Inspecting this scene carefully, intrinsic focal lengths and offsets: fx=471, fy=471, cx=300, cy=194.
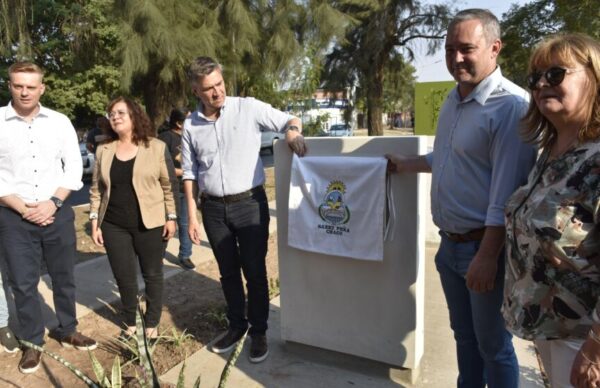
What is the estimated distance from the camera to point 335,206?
9.75 feet

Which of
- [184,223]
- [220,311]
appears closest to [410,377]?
[220,311]

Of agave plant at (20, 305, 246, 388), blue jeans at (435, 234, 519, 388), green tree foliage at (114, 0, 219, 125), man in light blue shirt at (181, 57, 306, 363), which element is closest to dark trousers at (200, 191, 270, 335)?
man in light blue shirt at (181, 57, 306, 363)

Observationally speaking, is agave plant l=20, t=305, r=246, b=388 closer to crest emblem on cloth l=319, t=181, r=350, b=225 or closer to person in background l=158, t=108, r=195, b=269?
crest emblem on cloth l=319, t=181, r=350, b=225

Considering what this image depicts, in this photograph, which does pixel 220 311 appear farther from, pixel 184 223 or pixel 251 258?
pixel 184 223

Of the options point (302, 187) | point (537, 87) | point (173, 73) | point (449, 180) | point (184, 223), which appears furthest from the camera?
point (173, 73)

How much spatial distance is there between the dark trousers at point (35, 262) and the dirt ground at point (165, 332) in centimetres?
24

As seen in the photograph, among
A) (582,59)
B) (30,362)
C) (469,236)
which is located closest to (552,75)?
(582,59)

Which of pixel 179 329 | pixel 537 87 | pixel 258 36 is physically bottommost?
pixel 179 329

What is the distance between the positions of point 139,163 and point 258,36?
10.5 m

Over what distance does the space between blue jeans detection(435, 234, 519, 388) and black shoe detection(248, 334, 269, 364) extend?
1.39 meters

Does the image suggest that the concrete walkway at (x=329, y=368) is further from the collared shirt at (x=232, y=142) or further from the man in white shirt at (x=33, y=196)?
the collared shirt at (x=232, y=142)

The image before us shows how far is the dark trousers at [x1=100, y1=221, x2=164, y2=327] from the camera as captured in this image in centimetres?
343

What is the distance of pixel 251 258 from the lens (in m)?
3.28

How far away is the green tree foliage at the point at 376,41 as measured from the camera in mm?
16125
